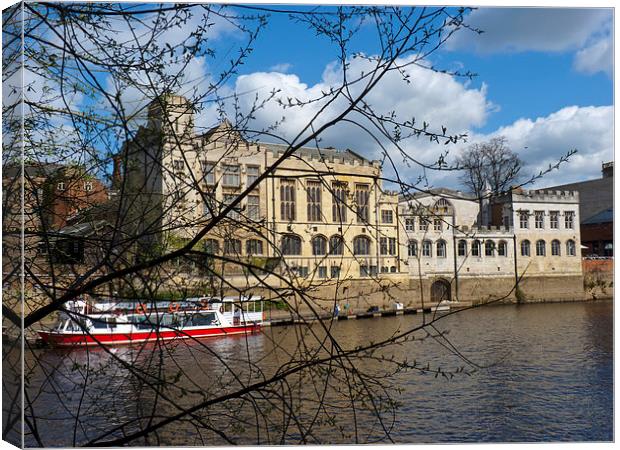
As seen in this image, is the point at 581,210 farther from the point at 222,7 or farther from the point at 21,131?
the point at 21,131

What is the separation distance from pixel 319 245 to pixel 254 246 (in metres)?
0.57

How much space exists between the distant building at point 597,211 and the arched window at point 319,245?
1.80 m

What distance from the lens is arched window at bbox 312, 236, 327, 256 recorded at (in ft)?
10.9

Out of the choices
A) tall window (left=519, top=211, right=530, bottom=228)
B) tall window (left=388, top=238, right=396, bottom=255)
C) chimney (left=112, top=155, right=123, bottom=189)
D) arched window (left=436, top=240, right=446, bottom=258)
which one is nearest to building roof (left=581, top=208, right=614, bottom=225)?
tall window (left=519, top=211, right=530, bottom=228)

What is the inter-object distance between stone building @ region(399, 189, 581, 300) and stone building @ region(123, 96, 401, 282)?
20cm

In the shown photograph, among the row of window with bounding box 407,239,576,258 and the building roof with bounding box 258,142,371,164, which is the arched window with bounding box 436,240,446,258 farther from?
the building roof with bounding box 258,142,371,164

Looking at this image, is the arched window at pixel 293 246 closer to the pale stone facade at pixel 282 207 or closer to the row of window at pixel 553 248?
the pale stone facade at pixel 282 207

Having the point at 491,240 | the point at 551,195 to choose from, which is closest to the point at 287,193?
the point at 491,240

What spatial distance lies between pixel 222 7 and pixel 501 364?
651 cm

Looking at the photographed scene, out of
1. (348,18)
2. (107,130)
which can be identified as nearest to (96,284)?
(107,130)

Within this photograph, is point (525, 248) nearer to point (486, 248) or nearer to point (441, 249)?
point (441, 249)

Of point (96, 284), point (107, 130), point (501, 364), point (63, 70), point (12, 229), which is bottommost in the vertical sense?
point (501, 364)

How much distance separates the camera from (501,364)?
27.1 feet

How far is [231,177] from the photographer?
3.30 metres
